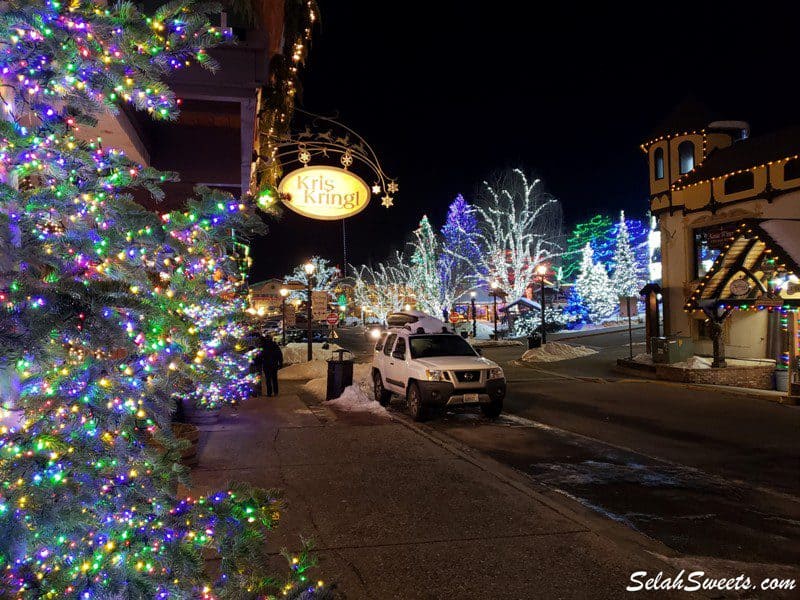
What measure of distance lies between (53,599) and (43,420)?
0.68m

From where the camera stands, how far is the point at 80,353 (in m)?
2.50

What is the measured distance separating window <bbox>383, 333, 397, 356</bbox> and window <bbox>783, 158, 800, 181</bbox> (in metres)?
15.3

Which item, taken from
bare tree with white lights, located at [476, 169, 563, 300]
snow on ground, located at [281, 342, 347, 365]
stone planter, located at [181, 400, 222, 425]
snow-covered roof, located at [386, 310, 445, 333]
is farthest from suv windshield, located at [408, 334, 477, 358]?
bare tree with white lights, located at [476, 169, 563, 300]

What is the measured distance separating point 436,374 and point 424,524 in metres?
6.56

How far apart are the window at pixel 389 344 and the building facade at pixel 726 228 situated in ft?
32.3

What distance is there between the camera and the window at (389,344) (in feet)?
48.2

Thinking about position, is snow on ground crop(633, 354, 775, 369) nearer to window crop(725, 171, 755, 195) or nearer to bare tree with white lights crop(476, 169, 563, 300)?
window crop(725, 171, 755, 195)

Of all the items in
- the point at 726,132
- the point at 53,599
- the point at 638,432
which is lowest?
the point at 638,432

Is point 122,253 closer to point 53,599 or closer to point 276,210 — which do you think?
point 276,210

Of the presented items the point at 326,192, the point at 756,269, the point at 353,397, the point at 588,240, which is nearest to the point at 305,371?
the point at 353,397

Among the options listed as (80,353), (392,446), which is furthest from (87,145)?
(392,446)

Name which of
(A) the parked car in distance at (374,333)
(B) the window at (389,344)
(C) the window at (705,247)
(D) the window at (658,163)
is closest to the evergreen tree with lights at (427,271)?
(A) the parked car in distance at (374,333)

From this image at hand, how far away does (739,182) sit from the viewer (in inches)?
893

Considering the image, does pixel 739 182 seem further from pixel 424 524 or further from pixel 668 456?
pixel 424 524
